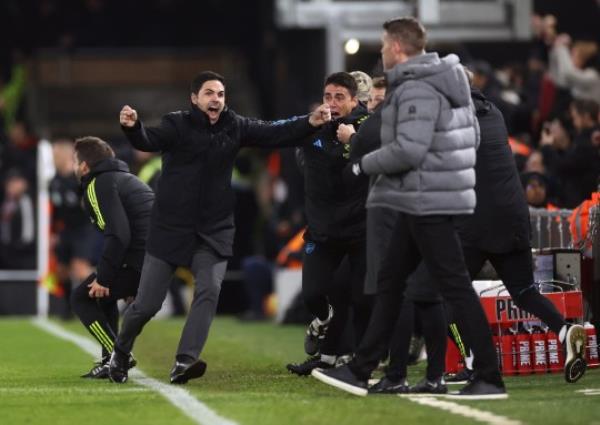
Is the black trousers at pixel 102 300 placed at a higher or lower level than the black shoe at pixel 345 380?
higher

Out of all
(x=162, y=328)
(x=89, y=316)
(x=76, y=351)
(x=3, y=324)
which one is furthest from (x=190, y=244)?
(x=3, y=324)

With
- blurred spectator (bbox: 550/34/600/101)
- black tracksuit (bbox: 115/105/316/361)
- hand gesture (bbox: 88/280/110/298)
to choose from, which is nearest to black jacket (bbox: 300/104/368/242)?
black tracksuit (bbox: 115/105/316/361)

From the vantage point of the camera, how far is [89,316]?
36.0 feet

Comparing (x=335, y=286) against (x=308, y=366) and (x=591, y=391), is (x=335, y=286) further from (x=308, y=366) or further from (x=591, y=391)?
(x=591, y=391)

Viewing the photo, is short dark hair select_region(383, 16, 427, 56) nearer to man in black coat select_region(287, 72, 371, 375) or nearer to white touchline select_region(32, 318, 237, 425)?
man in black coat select_region(287, 72, 371, 375)

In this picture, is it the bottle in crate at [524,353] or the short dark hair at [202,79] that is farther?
the bottle in crate at [524,353]

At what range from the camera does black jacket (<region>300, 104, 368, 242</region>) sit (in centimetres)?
1066

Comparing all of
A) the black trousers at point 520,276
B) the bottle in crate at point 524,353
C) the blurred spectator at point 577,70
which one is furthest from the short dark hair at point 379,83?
the blurred spectator at point 577,70

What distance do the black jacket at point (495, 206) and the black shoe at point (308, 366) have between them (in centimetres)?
159

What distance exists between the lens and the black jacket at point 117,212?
1066 centimetres

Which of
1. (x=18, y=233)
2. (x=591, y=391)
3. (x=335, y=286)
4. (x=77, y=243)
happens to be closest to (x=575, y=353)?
(x=591, y=391)

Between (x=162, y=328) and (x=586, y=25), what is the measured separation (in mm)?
Result: 6254

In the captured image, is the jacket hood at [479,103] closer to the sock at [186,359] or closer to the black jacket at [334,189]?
the black jacket at [334,189]

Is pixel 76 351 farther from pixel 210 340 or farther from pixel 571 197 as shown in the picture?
pixel 571 197
